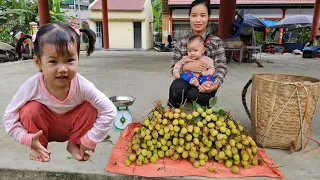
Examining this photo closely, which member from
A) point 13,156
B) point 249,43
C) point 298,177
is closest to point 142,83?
point 13,156

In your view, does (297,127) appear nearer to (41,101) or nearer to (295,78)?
(295,78)

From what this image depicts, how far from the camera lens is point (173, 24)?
17422 mm

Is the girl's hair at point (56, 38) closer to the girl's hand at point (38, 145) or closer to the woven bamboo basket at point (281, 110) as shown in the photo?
the girl's hand at point (38, 145)

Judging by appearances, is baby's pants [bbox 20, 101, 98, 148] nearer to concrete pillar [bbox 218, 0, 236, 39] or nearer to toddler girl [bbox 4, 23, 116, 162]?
toddler girl [bbox 4, 23, 116, 162]

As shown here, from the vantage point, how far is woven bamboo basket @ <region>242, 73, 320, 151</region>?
6.96 ft

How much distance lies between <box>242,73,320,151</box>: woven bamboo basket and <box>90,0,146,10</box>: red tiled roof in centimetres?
1616

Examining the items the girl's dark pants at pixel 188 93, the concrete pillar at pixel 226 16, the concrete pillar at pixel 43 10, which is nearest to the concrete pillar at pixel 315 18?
the concrete pillar at pixel 226 16

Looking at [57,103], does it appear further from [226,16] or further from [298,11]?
[298,11]

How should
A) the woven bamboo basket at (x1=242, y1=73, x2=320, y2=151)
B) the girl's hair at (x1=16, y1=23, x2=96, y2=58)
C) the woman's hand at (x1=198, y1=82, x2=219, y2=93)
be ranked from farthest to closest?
the woman's hand at (x1=198, y1=82, x2=219, y2=93) < the woven bamboo basket at (x1=242, y1=73, x2=320, y2=151) < the girl's hair at (x1=16, y1=23, x2=96, y2=58)

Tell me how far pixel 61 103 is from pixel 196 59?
129 centimetres

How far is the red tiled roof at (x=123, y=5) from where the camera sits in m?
17.6

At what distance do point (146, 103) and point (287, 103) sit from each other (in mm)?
1894

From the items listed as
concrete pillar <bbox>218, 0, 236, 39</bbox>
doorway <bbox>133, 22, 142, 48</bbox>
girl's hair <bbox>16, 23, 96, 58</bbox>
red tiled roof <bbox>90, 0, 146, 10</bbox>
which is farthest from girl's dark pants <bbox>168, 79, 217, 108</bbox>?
doorway <bbox>133, 22, 142, 48</bbox>

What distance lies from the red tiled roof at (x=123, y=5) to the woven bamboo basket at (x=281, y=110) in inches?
636
